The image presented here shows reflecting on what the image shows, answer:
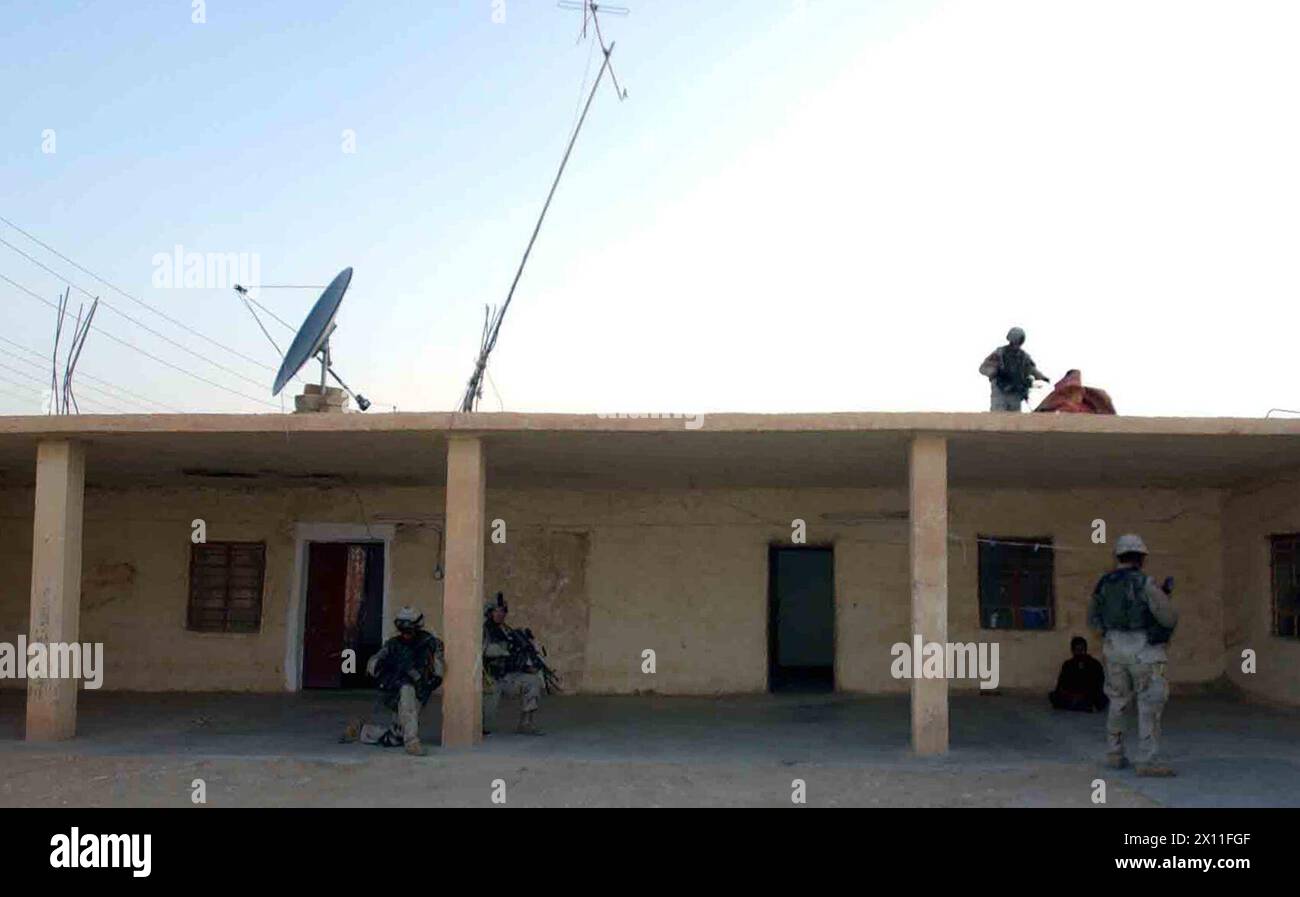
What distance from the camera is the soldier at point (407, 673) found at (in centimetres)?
943

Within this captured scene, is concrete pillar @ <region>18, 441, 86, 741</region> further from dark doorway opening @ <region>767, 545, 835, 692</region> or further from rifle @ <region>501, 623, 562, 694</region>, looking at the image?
dark doorway opening @ <region>767, 545, 835, 692</region>

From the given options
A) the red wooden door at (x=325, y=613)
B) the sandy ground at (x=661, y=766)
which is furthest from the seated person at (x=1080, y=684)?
the red wooden door at (x=325, y=613)

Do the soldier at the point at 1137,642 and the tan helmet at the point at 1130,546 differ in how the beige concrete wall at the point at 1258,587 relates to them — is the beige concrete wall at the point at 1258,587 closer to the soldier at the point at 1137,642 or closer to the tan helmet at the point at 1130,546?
the tan helmet at the point at 1130,546

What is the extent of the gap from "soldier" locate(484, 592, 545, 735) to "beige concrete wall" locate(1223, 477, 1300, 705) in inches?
287

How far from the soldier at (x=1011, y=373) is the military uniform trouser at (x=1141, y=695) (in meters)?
3.16

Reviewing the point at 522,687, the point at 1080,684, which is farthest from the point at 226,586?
the point at 1080,684

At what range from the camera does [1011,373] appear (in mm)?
11016

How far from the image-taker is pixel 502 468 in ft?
38.4

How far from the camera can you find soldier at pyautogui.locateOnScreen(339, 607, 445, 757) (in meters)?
9.43

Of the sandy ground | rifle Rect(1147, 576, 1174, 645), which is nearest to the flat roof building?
the sandy ground

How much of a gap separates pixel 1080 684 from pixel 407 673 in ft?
22.0

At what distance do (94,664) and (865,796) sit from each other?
32.1ft

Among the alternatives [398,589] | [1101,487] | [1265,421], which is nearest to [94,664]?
[398,589]
